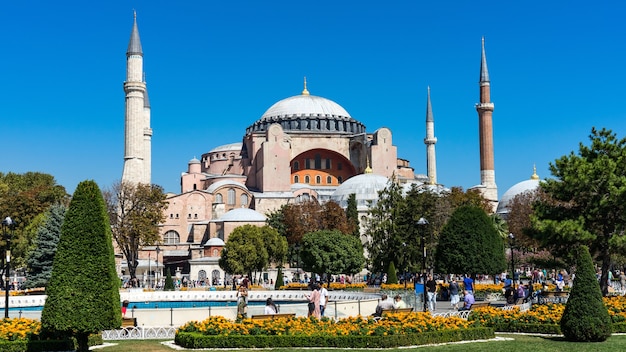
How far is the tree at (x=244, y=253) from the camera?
34.1m

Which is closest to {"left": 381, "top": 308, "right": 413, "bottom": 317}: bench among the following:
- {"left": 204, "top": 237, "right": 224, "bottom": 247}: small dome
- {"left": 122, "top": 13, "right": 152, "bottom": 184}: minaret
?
{"left": 204, "top": 237, "right": 224, "bottom": 247}: small dome

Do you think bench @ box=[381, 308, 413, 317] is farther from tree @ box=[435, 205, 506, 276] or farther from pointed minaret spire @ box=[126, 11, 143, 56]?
pointed minaret spire @ box=[126, 11, 143, 56]

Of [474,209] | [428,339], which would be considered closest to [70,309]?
[428,339]

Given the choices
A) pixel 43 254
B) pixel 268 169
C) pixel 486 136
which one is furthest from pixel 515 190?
pixel 43 254

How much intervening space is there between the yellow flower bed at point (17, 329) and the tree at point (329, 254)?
61.7ft

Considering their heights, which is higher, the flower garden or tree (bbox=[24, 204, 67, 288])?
tree (bbox=[24, 204, 67, 288])

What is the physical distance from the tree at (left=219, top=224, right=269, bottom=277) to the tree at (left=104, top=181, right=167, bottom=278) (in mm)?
3663

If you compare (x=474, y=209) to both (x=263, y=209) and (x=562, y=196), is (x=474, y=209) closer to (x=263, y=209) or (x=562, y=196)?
(x=562, y=196)

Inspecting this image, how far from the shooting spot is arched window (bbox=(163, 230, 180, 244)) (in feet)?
160

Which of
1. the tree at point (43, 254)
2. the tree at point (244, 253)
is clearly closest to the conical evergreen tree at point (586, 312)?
the tree at point (43, 254)

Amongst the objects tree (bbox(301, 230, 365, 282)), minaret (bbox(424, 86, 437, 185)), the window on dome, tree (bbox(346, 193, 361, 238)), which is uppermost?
minaret (bbox(424, 86, 437, 185))

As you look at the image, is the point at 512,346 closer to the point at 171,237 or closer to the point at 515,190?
the point at 171,237

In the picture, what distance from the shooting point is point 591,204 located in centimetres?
1853

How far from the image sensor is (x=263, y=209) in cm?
4972
